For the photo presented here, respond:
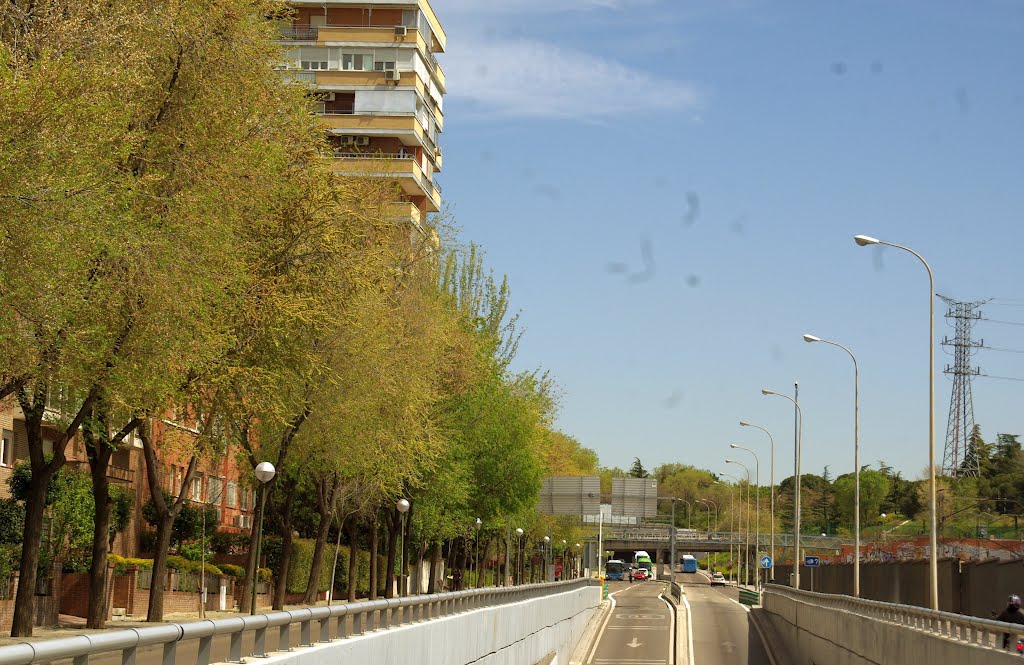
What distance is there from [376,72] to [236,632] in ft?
276

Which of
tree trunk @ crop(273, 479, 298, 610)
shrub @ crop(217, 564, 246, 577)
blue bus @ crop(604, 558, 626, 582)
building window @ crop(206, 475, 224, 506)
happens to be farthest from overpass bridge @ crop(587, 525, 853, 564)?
tree trunk @ crop(273, 479, 298, 610)

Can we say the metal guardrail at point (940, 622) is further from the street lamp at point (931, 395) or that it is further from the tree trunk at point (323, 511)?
the tree trunk at point (323, 511)

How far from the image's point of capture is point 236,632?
1088 cm

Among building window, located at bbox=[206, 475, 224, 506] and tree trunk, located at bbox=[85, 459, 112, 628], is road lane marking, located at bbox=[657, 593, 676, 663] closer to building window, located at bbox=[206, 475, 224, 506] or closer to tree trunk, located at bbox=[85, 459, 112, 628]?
building window, located at bbox=[206, 475, 224, 506]

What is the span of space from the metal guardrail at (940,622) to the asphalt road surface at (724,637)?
15229 millimetres

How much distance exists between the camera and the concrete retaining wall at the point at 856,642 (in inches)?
797

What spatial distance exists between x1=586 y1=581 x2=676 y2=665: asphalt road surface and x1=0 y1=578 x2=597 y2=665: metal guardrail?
3238cm

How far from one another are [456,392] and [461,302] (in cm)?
920

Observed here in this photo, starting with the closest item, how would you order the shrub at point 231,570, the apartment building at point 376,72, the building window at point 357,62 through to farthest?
the shrub at point 231,570 → the apartment building at point 376,72 → the building window at point 357,62

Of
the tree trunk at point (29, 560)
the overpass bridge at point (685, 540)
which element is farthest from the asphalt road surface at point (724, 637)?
the overpass bridge at point (685, 540)

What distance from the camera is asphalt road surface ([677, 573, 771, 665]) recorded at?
5478 cm

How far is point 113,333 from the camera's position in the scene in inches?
931

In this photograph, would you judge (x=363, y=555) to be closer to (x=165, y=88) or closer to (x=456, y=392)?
(x=456, y=392)

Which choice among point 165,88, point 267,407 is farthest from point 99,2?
point 267,407
